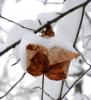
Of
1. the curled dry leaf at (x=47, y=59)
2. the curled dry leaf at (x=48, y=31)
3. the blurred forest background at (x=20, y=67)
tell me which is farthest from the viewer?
the blurred forest background at (x=20, y=67)

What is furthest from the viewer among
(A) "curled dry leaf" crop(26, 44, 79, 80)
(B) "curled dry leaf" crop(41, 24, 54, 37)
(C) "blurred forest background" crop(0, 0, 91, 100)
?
(C) "blurred forest background" crop(0, 0, 91, 100)

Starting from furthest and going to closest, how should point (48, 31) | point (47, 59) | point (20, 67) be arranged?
point (20, 67), point (48, 31), point (47, 59)

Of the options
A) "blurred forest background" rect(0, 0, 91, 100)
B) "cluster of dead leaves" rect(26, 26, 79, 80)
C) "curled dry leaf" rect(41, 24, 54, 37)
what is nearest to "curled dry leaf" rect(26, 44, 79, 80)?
"cluster of dead leaves" rect(26, 26, 79, 80)

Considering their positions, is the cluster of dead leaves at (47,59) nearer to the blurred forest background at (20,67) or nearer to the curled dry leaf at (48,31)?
the curled dry leaf at (48,31)

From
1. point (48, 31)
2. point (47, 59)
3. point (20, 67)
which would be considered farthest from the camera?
point (20, 67)

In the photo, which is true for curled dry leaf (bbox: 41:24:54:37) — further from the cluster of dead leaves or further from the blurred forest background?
the blurred forest background

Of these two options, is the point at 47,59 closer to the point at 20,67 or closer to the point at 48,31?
the point at 48,31

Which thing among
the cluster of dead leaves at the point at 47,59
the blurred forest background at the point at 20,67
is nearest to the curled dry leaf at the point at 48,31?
the cluster of dead leaves at the point at 47,59

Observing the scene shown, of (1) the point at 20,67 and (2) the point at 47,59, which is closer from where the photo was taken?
(2) the point at 47,59

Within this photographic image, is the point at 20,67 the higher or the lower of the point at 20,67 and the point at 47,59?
the lower

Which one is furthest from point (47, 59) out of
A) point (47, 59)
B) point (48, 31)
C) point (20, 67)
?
point (20, 67)
